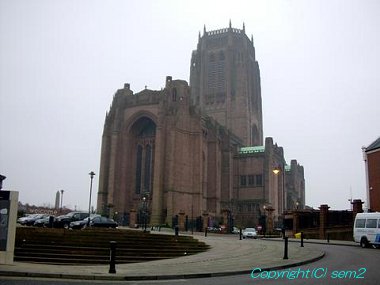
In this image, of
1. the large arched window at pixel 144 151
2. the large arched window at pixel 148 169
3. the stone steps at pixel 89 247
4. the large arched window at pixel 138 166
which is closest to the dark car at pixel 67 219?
the stone steps at pixel 89 247

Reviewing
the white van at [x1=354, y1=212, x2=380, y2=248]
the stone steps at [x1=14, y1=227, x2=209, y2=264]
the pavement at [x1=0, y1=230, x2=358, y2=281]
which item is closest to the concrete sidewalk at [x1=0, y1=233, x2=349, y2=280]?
the pavement at [x1=0, y1=230, x2=358, y2=281]

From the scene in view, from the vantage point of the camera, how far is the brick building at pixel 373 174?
38.7 metres

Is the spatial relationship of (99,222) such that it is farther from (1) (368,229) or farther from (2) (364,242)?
(1) (368,229)

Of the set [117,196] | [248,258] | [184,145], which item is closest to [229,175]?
[184,145]

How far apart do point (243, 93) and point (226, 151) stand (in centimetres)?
2111

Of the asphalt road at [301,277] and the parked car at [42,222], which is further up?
the parked car at [42,222]

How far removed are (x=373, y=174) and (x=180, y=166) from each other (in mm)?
29049

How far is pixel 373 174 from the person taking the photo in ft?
130

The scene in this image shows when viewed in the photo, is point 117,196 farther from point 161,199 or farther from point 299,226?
point 299,226

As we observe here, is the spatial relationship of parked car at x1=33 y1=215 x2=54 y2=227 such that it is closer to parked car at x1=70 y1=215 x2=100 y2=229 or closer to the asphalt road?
parked car at x1=70 y1=215 x2=100 y2=229

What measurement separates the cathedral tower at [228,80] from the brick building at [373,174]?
2197 inches

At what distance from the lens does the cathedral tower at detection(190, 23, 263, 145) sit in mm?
96875

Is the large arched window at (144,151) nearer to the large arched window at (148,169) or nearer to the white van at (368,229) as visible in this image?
the large arched window at (148,169)

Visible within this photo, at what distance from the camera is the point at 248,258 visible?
18.4 meters
